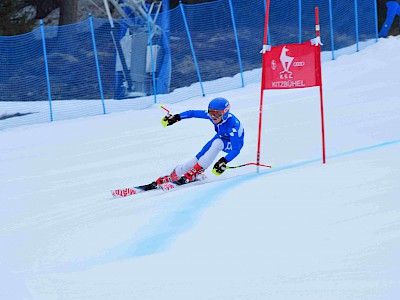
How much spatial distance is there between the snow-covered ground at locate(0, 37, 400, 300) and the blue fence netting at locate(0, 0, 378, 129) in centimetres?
429

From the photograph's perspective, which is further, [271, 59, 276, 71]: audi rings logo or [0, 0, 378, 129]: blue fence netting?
[0, 0, 378, 129]: blue fence netting

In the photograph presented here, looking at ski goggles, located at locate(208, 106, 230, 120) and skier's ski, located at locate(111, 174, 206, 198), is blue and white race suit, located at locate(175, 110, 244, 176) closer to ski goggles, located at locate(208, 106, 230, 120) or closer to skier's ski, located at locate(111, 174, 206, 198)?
ski goggles, located at locate(208, 106, 230, 120)

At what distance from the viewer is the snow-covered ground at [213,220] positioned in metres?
4.58

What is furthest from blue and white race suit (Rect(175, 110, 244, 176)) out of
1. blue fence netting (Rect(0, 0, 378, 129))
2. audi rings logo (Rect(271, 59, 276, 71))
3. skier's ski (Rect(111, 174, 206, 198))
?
blue fence netting (Rect(0, 0, 378, 129))

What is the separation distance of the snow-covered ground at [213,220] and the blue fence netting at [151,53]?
4.29m

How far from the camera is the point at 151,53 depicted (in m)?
17.2

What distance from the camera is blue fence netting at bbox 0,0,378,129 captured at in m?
16.4

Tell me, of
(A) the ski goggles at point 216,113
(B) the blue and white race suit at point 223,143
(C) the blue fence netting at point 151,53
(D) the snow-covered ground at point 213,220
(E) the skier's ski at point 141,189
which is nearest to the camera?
(D) the snow-covered ground at point 213,220

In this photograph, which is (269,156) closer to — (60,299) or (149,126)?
(149,126)

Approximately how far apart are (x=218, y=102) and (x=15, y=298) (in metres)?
4.02

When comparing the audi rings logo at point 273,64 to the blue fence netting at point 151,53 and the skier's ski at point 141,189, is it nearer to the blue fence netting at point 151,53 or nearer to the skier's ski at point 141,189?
the skier's ski at point 141,189

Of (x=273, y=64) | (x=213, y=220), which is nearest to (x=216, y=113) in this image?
(x=273, y=64)

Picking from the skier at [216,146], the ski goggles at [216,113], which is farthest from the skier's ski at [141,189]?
the ski goggles at [216,113]

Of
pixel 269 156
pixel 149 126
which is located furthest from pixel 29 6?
pixel 269 156
